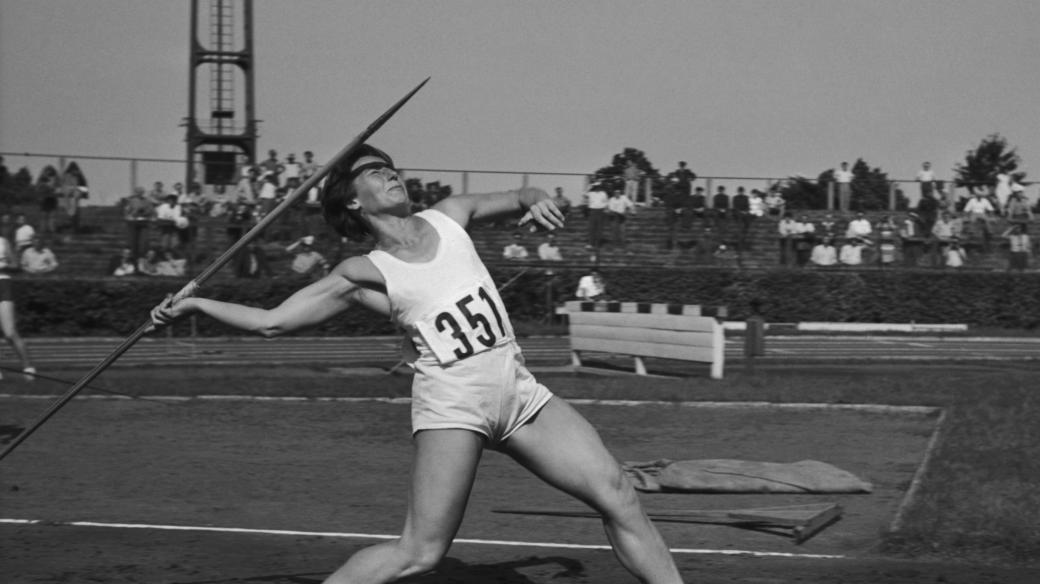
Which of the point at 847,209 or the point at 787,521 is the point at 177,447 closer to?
the point at 787,521

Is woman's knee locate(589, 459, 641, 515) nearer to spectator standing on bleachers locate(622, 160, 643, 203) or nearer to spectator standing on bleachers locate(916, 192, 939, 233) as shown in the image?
spectator standing on bleachers locate(622, 160, 643, 203)

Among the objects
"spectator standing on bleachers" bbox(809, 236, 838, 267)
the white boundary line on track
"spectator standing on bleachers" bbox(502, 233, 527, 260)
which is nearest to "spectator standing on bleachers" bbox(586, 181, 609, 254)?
"spectator standing on bleachers" bbox(502, 233, 527, 260)

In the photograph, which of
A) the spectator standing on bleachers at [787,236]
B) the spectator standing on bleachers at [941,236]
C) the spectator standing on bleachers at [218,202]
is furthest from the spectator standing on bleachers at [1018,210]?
the spectator standing on bleachers at [218,202]

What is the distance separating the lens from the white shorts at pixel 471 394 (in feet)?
15.9

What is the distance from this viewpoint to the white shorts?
15.9 ft

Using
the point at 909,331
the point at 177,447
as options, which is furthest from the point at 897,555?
the point at 909,331

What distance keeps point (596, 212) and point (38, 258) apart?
11167 millimetres

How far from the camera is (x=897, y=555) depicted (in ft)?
23.1

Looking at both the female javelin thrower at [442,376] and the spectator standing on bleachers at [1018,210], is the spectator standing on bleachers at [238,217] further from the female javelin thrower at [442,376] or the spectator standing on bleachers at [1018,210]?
the female javelin thrower at [442,376]

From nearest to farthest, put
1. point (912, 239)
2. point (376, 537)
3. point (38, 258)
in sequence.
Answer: point (376, 537) → point (38, 258) → point (912, 239)

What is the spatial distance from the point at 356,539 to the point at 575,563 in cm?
131

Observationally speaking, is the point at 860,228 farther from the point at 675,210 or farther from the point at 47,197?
the point at 47,197

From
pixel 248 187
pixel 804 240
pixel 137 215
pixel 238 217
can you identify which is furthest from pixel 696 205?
pixel 137 215

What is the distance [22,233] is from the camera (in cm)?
2567
